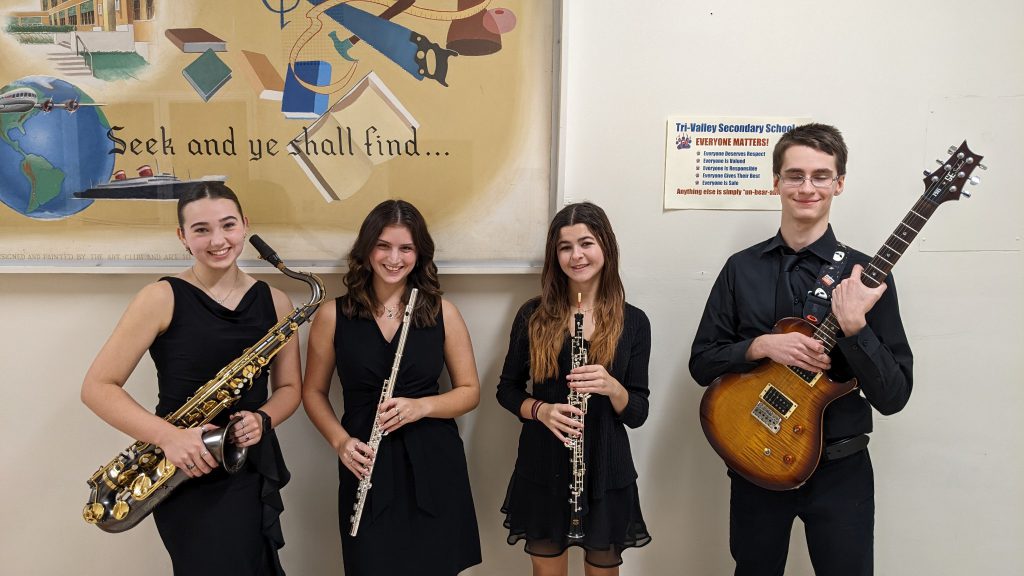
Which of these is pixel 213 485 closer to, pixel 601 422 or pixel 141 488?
pixel 141 488

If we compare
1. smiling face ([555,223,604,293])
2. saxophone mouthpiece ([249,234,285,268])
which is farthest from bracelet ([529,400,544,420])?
saxophone mouthpiece ([249,234,285,268])

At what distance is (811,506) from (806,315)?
528 millimetres

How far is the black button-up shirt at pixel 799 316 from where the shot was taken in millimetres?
1555

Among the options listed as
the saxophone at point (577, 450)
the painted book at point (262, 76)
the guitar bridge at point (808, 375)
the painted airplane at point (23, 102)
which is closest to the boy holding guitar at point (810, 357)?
the guitar bridge at point (808, 375)

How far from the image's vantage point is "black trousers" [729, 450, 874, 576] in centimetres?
168

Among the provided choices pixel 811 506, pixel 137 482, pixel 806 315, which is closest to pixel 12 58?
pixel 137 482

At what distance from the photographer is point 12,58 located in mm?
2031

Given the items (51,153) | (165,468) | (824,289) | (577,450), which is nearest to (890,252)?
(824,289)

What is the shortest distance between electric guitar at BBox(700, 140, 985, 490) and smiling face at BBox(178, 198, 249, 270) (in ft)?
4.71

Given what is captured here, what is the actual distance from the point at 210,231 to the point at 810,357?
5.30 ft

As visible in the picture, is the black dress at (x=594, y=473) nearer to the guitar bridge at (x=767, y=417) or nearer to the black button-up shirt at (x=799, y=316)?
the black button-up shirt at (x=799, y=316)

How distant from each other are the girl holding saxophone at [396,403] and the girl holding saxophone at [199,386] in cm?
21

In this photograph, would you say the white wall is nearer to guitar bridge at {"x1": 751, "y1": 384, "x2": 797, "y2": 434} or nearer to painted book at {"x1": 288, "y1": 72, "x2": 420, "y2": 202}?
painted book at {"x1": 288, "y1": 72, "x2": 420, "y2": 202}

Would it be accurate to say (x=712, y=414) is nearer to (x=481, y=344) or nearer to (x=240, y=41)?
(x=481, y=344)
